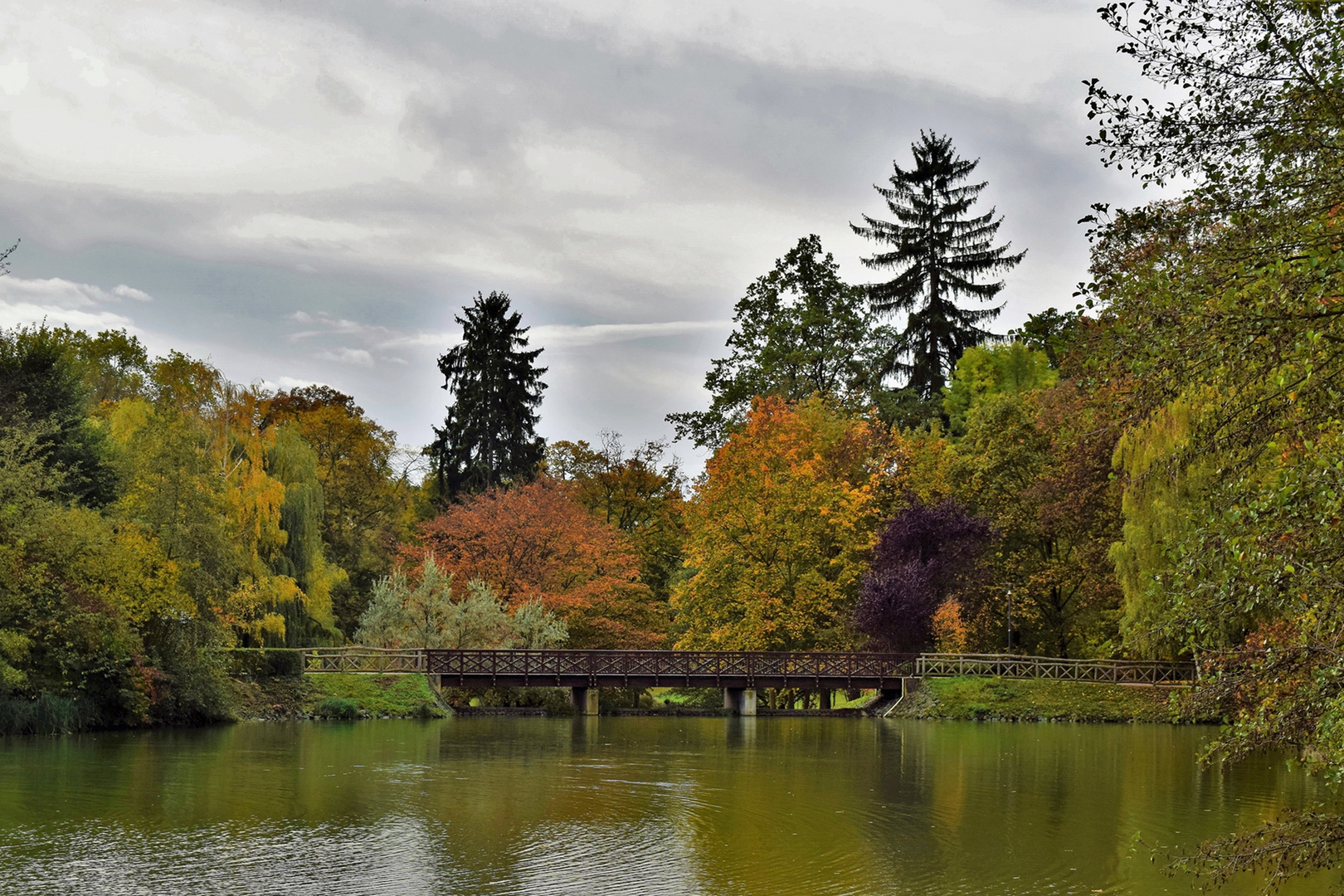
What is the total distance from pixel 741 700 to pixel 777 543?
5660 millimetres

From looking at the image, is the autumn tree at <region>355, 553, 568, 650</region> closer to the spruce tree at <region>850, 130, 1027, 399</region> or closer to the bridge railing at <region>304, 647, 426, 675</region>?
the bridge railing at <region>304, 647, 426, 675</region>

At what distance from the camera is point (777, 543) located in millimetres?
43188

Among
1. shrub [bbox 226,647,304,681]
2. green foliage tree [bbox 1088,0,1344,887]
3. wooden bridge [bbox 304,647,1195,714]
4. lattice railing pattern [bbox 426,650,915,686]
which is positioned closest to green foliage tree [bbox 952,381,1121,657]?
wooden bridge [bbox 304,647,1195,714]

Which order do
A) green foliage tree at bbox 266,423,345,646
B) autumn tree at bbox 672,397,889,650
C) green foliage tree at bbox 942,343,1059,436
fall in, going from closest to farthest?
green foliage tree at bbox 266,423,345,646, autumn tree at bbox 672,397,889,650, green foliage tree at bbox 942,343,1059,436

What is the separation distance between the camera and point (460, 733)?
103ft

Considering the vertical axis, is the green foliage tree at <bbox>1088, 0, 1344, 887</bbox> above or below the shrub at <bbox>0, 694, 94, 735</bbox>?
above

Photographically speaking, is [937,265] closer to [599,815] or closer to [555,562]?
[555,562]

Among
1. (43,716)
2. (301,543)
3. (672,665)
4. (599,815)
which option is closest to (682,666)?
(672,665)

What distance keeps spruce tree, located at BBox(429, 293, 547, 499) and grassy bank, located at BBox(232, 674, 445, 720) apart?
19289 millimetres

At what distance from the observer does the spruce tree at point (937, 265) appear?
5728 cm

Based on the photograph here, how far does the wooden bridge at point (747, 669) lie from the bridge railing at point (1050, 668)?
0.09ft

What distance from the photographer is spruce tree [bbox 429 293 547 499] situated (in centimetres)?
5806

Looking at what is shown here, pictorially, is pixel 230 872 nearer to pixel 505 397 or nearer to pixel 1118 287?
pixel 1118 287

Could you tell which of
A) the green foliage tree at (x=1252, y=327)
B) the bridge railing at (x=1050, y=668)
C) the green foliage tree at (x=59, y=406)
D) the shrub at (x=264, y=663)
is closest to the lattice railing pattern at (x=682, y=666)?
the bridge railing at (x=1050, y=668)
